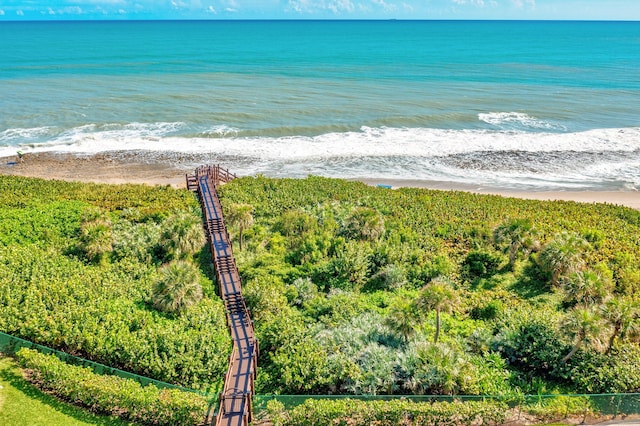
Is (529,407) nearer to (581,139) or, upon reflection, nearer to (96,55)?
(581,139)

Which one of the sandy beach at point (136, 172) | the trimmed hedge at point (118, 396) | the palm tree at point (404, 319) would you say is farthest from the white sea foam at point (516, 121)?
the trimmed hedge at point (118, 396)

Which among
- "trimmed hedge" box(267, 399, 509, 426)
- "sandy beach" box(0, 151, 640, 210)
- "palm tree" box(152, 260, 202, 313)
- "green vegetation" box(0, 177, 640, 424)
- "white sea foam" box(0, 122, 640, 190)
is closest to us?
"trimmed hedge" box(267, 399, 509, 426)

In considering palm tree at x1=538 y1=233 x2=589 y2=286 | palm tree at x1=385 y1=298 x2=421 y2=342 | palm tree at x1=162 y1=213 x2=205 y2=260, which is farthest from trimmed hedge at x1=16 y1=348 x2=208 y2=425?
palm tree at x1=538 y1=233 x2=589 y2=286

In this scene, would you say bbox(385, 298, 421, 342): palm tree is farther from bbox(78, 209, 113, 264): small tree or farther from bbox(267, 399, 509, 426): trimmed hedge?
bbox(78, 209, 113, 264): small tree

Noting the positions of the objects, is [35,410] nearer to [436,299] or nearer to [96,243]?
[96,243]

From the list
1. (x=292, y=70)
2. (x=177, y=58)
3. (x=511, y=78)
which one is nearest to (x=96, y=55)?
(x=177, y=58)
